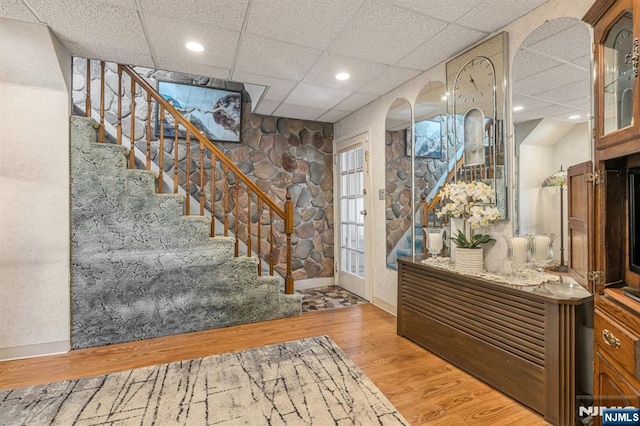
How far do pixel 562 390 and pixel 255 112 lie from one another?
4023mm

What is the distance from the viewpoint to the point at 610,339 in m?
1.24

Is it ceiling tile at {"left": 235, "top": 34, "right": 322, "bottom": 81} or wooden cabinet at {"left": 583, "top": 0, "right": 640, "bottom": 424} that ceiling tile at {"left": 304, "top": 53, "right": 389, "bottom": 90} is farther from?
wooden cabinet at {"left": 583, "top": 0, "right": 640, "bottom": 424}

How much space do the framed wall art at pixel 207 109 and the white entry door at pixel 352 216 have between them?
5.18ft

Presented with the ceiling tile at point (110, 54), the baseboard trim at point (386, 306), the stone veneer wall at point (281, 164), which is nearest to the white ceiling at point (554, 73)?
the baseboard trim at point (386, 306)

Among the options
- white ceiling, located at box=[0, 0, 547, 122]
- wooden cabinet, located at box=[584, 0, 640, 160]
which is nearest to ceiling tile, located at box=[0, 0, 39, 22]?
white ceiling, located at box=[0, 0, 547, 122]

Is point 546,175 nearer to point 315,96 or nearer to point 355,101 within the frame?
point 355,101

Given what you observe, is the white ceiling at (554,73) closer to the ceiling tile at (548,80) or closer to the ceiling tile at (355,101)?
the ceiling tile at (548,80)

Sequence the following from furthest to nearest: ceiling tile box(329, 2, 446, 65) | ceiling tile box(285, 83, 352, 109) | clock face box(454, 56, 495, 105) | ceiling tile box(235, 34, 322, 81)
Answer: ceiling tile box(285, 83, 352, 109) < ceiling tile box(235, 34, 322, 81) < clock face box(454, 56, 495, 105) < ceiling tile box(329, 2, 446, 65)

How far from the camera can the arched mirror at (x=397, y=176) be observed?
317 centimetres

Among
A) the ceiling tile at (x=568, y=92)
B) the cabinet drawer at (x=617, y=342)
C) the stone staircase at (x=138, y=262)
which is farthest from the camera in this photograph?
Answer: the stone staircase at (x=138, y=262)

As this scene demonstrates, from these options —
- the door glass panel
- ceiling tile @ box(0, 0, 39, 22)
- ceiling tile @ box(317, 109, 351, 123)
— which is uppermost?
ceiling tile @ box(0, 0, 39, 22)

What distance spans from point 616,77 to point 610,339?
1170 millimetres

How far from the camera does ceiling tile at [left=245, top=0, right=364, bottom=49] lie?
1.91m

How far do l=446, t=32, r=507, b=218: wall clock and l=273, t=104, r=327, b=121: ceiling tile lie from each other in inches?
72.3
